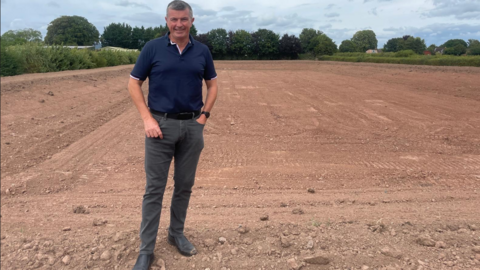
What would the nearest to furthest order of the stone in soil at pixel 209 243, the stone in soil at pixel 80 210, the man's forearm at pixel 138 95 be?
the man's forearm at pixel 138 95, the stone in soil at pixel 209 243, the stone in soil at pixel 80 210

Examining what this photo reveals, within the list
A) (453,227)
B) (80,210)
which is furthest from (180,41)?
(453,227)

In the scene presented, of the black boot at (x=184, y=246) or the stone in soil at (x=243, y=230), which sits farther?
the stone in soil at (x=243, y=230)

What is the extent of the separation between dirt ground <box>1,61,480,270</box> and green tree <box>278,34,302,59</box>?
58421 millimetres

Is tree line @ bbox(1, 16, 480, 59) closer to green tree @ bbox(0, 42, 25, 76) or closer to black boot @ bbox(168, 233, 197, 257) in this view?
green tree @ bbox(0, 42, 25, 76)

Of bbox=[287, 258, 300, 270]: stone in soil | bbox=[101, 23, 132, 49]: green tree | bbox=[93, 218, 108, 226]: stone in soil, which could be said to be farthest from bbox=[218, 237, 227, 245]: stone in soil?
bbox=[101, 23, 132, 49]: green tree

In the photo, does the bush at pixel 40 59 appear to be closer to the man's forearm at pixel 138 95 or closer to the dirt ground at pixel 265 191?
the dirt ground at pixel 265 191

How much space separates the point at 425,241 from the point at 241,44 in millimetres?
67550

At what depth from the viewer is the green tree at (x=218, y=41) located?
221 ft

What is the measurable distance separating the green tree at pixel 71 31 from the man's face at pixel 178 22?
265ft

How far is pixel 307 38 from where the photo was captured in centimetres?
7781

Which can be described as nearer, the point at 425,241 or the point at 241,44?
the point at 425,241

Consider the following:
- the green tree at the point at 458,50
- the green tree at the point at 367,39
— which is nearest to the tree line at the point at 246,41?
the green tree at the point at 367,39

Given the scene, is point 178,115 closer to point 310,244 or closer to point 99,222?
point 310,244

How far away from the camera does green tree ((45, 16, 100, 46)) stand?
7488 centimetres
